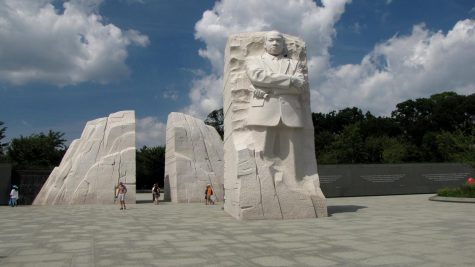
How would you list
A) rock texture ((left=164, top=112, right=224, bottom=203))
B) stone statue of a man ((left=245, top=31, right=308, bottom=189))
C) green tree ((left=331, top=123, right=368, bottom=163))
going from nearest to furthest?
stone statue of a man ((left=245, top=31, right=308, bottom=189)) < rock texture ((left=164, top=112, right=224, bottom=203)) < green tree ((left=331, top=123, right=368, bottom=163))

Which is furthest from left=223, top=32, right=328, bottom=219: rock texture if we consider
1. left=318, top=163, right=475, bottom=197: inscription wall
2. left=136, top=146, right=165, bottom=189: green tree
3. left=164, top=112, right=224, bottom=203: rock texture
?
left=136, top=146, right=165, bottom=189: green tree

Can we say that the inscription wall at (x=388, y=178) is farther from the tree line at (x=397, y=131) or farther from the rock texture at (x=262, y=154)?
the tree line at (x=397, y=131)

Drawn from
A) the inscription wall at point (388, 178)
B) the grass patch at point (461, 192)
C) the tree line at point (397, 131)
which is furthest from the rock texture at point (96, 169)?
the tree line at point (397, 131)

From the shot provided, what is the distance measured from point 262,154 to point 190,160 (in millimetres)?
9296

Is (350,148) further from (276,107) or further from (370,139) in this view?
(276,107)

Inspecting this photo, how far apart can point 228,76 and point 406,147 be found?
3345cm

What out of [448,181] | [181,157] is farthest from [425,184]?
[181,157]

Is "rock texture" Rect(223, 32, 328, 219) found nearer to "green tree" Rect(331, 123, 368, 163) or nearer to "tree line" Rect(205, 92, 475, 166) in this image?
"tree line" Rect(205, 92, 475, 166)

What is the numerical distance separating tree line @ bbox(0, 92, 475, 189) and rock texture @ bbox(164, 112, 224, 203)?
16.1 metres

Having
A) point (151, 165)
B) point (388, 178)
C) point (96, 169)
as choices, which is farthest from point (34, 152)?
point (388, 178)

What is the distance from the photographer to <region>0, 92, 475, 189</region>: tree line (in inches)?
1331

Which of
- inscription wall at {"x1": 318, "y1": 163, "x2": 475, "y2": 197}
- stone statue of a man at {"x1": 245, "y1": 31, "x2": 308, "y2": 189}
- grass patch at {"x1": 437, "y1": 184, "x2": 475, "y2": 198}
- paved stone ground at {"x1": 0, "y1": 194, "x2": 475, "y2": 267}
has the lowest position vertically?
paved stone ground at {"x1": 0, "y1": 194, "x2": 475, "y2": 267}

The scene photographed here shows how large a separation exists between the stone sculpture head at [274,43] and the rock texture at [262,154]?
25 centimetres

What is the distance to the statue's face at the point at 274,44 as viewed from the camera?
34.0 feet
